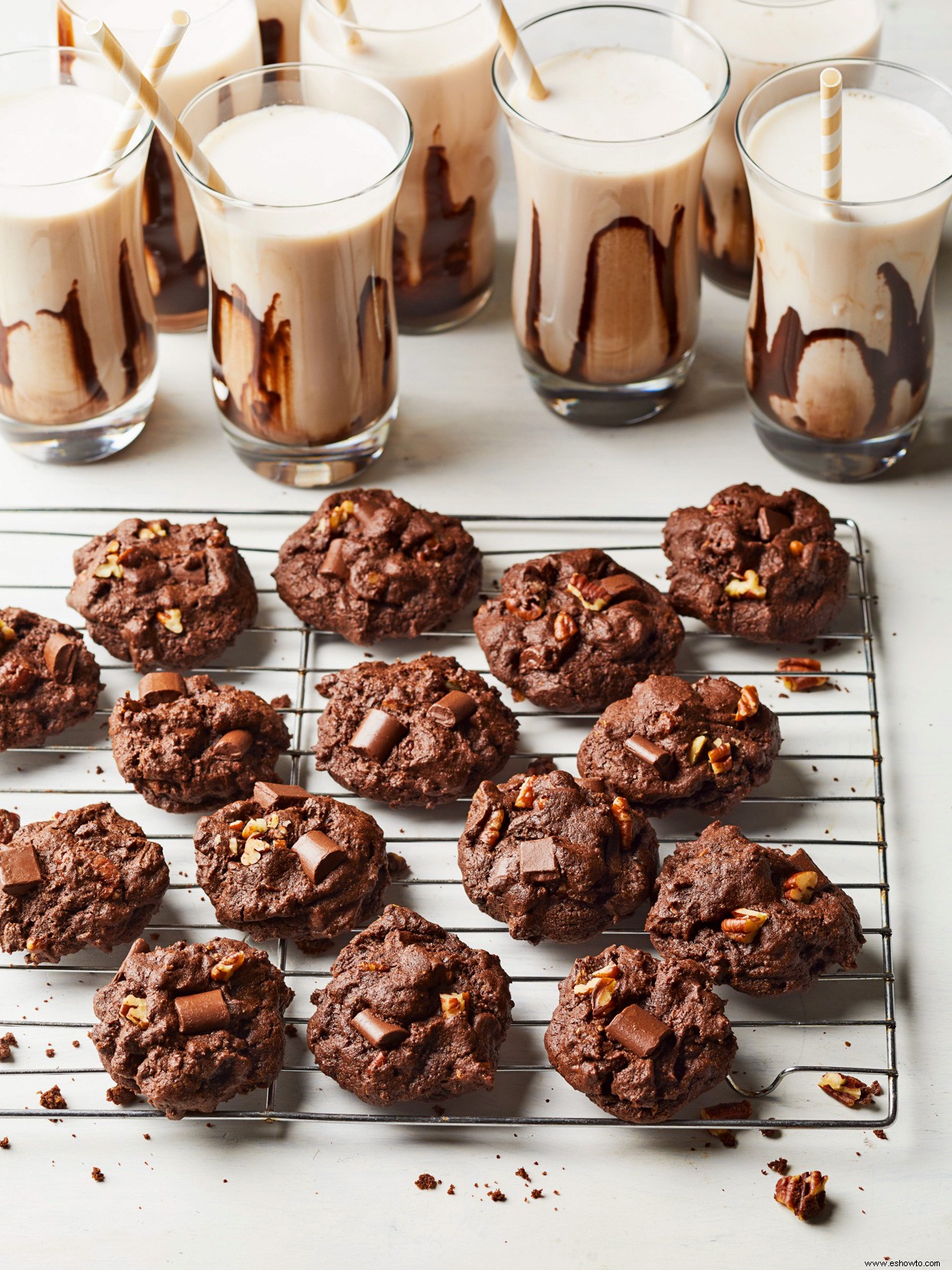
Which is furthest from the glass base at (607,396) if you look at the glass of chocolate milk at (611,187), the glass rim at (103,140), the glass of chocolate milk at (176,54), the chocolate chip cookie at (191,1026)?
the chocolate chip cookie at (191,1026)

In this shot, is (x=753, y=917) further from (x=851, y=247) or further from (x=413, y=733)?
(x=851, y=247)

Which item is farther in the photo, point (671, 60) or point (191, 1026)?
point (671, 60)

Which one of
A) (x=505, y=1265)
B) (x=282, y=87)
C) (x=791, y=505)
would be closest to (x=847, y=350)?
(x=791, y=505)

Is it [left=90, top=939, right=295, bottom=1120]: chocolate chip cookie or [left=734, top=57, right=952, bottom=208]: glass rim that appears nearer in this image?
[left=90, top=939, right=295, bottom=1120]: chocolate chip cookie

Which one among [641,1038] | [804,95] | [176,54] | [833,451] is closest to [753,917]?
[641,1038]

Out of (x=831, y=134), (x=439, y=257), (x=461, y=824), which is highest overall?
(x=831, y=134)

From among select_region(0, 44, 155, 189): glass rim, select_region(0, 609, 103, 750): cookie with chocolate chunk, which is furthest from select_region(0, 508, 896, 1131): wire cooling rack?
select_region(0, 44, 155, 189): glass rim

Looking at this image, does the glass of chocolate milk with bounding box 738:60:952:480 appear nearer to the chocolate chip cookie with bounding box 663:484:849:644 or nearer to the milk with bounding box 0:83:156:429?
the chocolate chip cookie with bounding box 663:484:849:644
